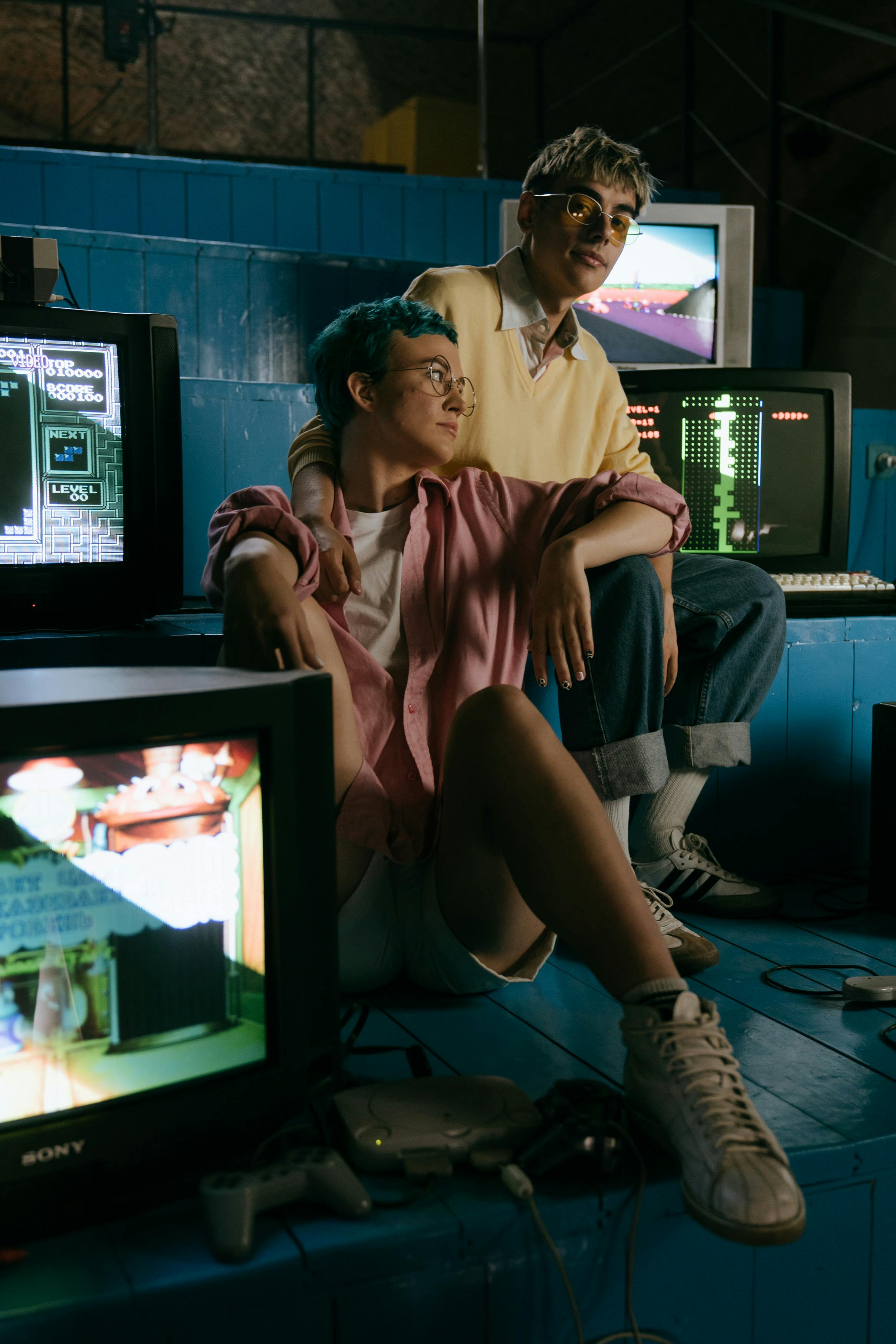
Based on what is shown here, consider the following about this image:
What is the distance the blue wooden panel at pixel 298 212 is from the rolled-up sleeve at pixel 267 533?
3.67m

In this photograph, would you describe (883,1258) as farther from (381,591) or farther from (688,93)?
(688,93)

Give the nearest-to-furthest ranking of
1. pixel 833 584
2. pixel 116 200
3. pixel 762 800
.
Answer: pixel 762 800 → pixel 833 584 → pixel 116 200

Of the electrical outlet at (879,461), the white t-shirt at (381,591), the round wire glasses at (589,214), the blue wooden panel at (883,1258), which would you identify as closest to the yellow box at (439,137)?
the electrical outlet at (879,461)

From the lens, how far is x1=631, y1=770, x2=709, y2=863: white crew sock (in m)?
1.80

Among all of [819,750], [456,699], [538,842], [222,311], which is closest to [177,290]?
[222,311]

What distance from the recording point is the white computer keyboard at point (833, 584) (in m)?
2.09

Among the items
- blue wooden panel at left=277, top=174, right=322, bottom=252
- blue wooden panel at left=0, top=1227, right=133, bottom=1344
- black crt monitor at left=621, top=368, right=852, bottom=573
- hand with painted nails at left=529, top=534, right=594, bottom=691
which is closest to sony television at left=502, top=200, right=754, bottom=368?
black crt monitor at left=621, top=368, right=852, bottom=573

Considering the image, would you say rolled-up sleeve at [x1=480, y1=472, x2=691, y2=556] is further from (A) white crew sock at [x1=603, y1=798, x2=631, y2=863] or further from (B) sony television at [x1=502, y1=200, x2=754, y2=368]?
(B) sony television at [x1=502, y1=200, x2=754, y2=368]

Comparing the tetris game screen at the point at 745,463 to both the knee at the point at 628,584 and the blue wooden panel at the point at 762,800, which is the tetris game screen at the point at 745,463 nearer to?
the blue wooden panel at the point at 762,800

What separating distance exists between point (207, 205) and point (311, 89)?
3.91 ft

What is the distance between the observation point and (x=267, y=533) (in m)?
1.26

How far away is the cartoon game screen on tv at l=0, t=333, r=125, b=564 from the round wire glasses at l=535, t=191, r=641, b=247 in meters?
0.76

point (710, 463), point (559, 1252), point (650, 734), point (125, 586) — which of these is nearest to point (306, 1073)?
Result: point (559, 1252)

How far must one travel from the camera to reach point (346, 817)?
1288 mm
